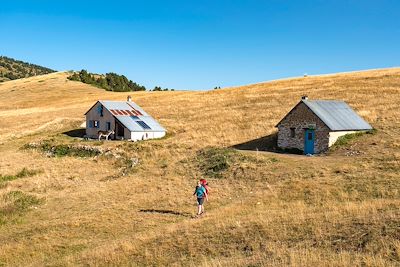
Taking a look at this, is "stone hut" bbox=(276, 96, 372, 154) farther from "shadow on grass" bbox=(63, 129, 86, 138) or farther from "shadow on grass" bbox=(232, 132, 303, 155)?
"shadow on grass" bbox=(63, 129, 86, 138)

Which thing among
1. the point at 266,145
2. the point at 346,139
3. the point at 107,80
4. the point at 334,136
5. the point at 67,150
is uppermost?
the point at 107,80

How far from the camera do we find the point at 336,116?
41.1 meters

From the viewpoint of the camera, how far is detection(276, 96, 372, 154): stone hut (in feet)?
126

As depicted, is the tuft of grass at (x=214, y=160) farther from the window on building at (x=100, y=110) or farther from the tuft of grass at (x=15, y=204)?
the window on building at (x=100, y=110)

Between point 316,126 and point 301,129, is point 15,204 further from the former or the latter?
point 316,126

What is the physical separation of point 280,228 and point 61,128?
49583mm

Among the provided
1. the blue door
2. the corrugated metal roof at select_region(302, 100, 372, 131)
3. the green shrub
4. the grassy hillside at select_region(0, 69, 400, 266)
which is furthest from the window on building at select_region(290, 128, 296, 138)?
the green shrub

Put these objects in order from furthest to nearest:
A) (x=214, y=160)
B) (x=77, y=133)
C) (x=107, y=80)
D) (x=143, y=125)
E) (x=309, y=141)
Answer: (x=107, y=80), (x=77, y=133), (x=143, y=125), (x=309, y=141), (x=214, y=160)

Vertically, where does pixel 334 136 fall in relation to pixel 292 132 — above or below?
below

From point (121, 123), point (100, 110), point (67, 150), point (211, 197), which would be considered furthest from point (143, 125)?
point (211, 197)

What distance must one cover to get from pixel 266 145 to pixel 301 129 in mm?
4479

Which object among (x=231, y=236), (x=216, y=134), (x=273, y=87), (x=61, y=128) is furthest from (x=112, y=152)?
(x=273, y=87)

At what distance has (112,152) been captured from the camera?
43.4 meters

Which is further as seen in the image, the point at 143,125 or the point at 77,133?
the point at 77,133
